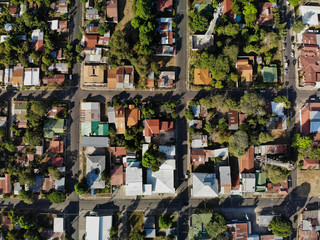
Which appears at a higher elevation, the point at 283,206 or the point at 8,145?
the point at 8,145

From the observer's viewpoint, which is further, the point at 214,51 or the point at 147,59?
the point at 214,51

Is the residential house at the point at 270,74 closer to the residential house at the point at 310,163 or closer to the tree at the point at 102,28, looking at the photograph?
the residential house at the point at 310,163

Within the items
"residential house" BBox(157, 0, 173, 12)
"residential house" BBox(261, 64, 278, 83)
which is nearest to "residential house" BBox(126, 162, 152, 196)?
"residential house" BBox(261, 64, 278, 83)

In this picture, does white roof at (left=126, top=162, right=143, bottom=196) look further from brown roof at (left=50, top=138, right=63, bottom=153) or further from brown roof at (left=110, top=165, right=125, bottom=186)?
brown roof at (left=50, top=138, right=63, bottom=153)

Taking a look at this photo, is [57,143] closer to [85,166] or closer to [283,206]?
[85,166]

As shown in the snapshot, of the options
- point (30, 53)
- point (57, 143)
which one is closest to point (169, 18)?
point (30, 53)
